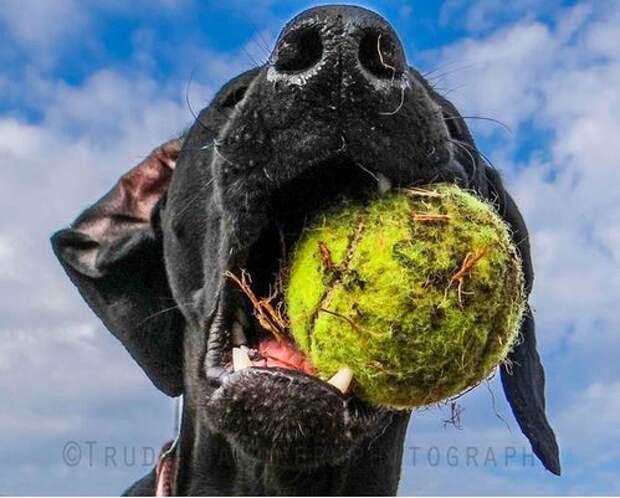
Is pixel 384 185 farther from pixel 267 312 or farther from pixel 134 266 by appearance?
pixel 134 266

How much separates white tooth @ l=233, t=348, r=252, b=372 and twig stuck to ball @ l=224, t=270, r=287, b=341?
126 millimetres

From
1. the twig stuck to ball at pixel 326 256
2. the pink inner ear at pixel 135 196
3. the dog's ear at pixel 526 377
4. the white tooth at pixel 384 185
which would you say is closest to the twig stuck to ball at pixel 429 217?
the white tooth at pixel 384 185

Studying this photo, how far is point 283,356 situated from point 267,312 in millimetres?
152

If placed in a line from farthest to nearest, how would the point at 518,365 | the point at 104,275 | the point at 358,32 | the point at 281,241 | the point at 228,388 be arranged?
the point at 104,275 < the point at 518,365 < the point at 281,241 < the point at 228,388 < the point at 358,32

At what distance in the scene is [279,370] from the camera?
274 cm

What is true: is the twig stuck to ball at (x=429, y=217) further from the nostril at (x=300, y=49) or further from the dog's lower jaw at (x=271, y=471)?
the dog's lower jaw at (x=271, y=471)

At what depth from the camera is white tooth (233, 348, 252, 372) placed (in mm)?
3019

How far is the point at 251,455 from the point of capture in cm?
281

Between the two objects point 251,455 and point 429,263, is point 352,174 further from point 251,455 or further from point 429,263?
point 251,455

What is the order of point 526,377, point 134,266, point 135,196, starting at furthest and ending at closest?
point 135,196, point 134,266, point 526,377

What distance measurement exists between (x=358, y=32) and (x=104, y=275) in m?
2.39

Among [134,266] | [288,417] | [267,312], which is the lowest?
[288,417]

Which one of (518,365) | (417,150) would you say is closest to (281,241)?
(417,150)

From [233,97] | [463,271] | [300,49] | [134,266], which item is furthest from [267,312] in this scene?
[134,266]
